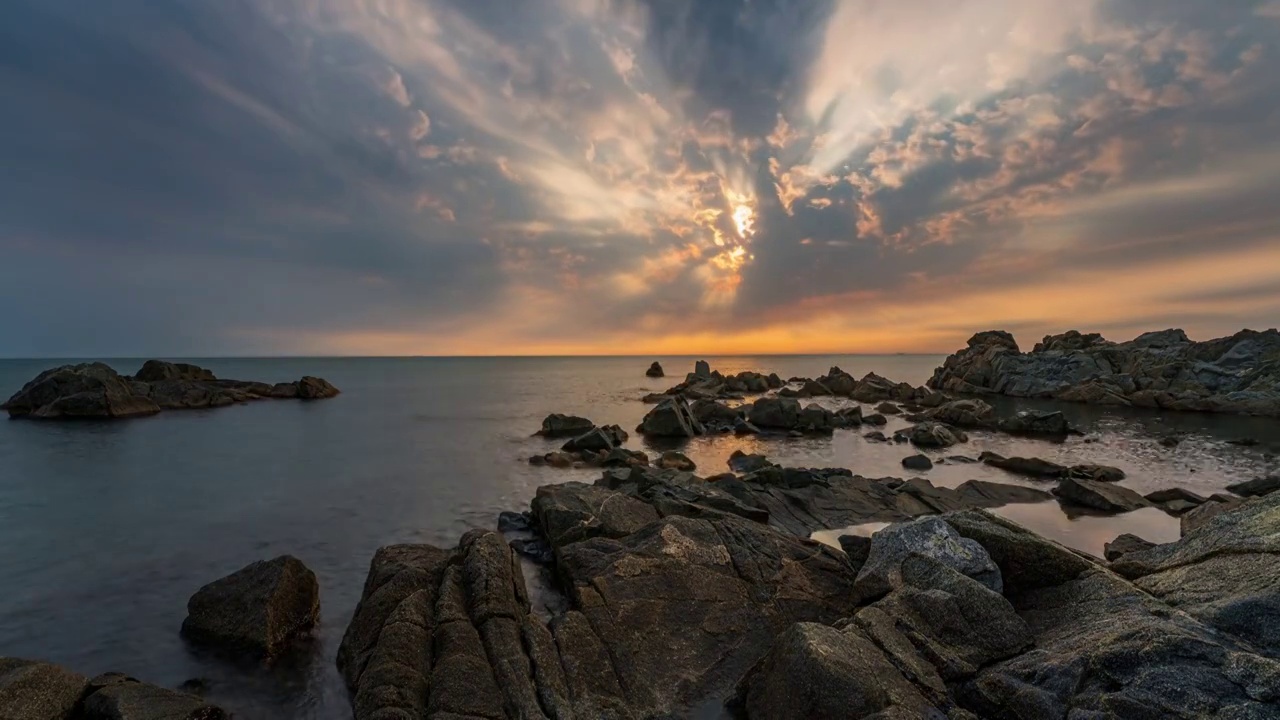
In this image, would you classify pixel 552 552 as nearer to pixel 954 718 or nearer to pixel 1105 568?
pixel 954 718

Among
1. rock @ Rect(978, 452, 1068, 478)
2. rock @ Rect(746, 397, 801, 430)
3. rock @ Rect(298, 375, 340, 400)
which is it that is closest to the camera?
rock @ Rect(978, 452, 1068, 478)

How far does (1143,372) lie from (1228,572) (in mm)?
83470

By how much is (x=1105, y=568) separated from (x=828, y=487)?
12.9 metres

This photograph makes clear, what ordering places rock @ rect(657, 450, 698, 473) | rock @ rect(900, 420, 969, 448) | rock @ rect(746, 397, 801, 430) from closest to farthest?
rock @ rect(657, 450, 698, 473) → rock @ rect(900, 420, 969, 448) → rock @ rect(746, 397, 801, 430)

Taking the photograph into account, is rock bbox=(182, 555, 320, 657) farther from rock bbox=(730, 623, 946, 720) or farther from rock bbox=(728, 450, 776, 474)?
rock bbox=(728, 450, 776, 474)

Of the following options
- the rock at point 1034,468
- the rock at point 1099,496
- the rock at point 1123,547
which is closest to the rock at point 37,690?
the rock at point 1123,547

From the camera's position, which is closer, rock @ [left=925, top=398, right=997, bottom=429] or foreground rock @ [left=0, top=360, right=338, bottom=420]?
rock @ [left=925, top=398, right=997, bottom=429]

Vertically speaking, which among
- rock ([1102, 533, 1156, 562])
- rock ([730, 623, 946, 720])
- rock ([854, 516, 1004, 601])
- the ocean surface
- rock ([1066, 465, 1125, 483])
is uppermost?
rock ([854, 516, 1004, 601])

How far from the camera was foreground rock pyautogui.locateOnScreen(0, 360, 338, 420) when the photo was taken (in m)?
50.8

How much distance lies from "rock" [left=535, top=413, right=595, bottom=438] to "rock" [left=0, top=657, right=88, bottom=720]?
3481 cm

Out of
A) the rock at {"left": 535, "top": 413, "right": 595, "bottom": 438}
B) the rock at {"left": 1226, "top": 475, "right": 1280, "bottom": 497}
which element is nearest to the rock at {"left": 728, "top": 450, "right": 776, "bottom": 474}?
the rock at {"left": 535, "top": 413, "right": 595, "bottom": 438}

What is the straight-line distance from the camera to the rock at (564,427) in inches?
1692

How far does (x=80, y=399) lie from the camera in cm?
5062

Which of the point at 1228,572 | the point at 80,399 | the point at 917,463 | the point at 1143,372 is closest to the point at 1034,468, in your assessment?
the point at 917,463
